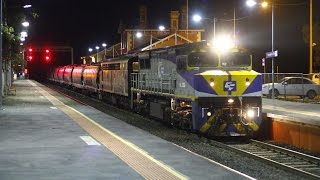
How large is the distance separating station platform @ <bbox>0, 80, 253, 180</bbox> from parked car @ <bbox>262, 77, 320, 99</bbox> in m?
22.3

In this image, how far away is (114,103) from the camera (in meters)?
35.9

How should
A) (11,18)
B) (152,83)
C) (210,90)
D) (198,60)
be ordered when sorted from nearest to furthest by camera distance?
(210,90), (198,60), (152,83), (11,18)

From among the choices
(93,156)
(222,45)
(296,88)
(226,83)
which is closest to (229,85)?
(226,83)

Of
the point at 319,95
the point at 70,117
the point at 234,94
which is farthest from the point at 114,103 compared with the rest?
the point at 234,94

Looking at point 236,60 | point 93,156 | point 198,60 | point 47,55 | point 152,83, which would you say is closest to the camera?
point 93,156

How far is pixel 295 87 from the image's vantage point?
130 feet

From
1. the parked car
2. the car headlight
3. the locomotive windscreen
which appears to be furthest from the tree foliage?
the parked car

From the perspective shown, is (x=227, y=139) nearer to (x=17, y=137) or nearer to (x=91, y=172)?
(x=17, y=137)

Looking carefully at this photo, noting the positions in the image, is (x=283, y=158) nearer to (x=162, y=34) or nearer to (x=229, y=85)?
(x=229, y=85)

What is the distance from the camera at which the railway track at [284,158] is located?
12.9 meters

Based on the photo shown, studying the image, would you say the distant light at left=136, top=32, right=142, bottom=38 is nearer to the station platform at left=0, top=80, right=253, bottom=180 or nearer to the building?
the building

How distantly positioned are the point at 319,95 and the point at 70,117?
2208 cm

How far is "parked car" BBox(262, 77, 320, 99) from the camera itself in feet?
128

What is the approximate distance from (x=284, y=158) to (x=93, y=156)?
5.82m
